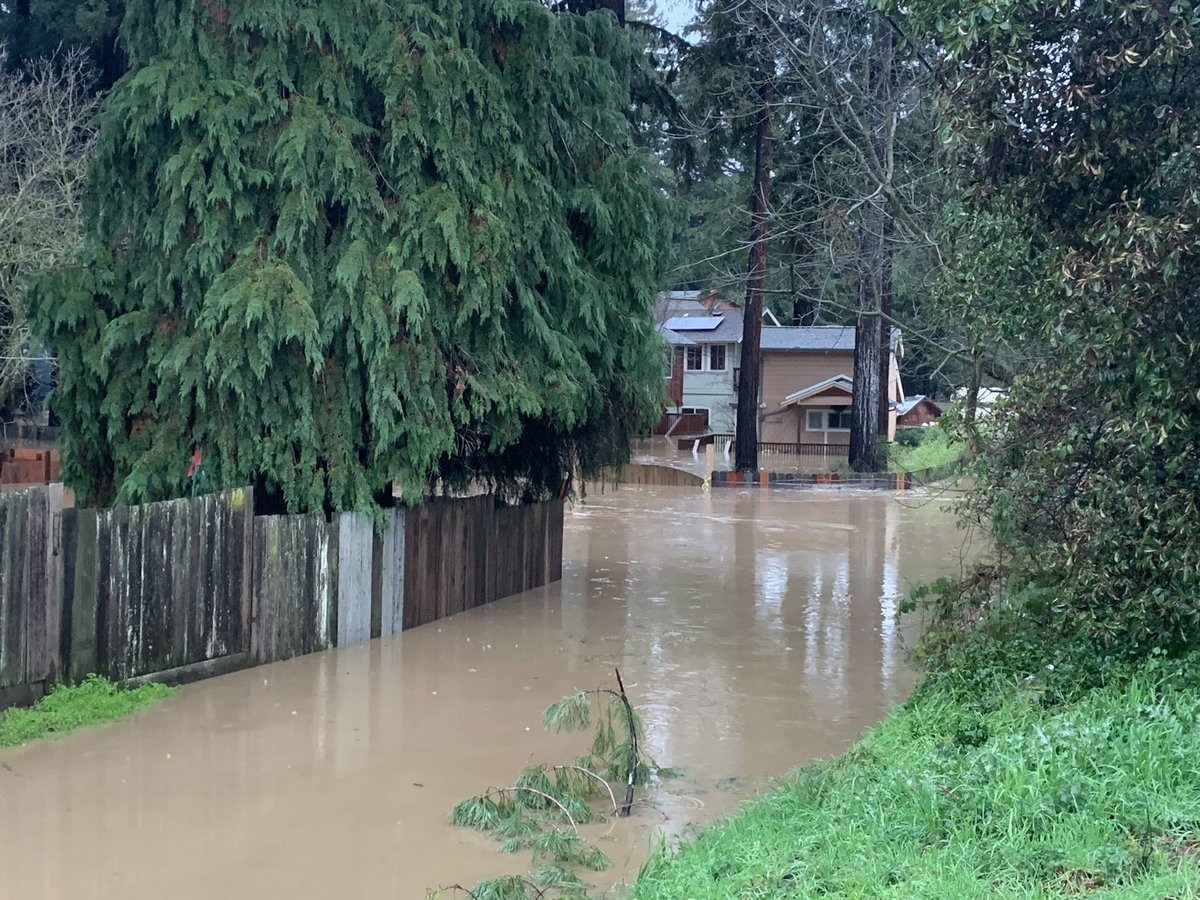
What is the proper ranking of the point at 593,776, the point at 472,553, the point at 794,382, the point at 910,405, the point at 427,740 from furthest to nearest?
1. the point at 910,405
2. the point at 794,382
3. the point at 472,553
4. the point at 427,740
5. the point at 593,776

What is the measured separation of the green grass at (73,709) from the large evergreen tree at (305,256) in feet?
8.54

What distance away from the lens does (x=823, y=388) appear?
160ft

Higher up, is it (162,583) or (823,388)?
(823,388)

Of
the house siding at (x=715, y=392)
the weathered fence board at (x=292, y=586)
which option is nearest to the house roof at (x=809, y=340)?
the house siding at (x=715, y=392)

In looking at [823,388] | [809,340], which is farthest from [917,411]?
[823,388]

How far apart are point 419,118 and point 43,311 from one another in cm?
414

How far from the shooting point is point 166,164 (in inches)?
460

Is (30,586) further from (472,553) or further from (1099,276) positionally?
(1099,276)

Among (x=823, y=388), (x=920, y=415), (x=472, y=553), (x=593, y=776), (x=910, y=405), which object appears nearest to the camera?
(x=593, y=776)

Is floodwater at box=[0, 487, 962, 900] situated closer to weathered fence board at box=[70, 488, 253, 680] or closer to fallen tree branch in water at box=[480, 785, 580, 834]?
fallen tree branch in water at box=[480, 785, 580, 834]

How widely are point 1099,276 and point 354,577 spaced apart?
26.1 ft

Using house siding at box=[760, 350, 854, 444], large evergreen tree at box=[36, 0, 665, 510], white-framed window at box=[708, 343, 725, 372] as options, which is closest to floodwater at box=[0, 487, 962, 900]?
large evergreen tree at box=[36, 0, 665, 510]

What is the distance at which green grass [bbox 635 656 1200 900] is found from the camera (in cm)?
489

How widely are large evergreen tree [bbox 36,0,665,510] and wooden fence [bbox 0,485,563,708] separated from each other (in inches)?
30.4
